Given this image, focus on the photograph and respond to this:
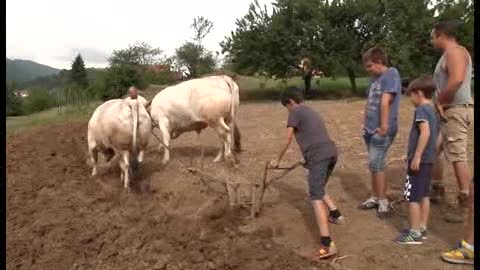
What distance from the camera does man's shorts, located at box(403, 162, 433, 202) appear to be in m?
4.57

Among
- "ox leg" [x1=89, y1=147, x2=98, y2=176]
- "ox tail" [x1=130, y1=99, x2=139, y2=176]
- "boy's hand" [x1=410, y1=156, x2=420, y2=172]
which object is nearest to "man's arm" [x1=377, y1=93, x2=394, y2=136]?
"boy's hand" [x1=410, y1=156, x2=420, y2=172]

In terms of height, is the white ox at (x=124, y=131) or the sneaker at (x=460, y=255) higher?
the white ox at (x=124, y=131)

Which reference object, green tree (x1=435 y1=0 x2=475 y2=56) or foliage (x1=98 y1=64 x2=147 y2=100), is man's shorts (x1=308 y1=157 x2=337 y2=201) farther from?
foliage (x1=98 y1=64 x2=147 y2=100)

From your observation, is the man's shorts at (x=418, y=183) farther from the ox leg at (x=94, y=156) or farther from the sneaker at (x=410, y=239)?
the ox leg at (x=94, y=156)

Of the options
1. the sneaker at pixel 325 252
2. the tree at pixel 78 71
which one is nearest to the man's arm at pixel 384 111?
the sneaker at pixel 325 252

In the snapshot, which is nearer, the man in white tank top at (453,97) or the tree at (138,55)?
the man in white tank top at (453,97)

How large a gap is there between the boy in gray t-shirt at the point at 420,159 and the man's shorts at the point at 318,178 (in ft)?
2.31

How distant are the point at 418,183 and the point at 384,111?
844 mm

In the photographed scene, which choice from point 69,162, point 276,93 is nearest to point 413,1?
point 276,93

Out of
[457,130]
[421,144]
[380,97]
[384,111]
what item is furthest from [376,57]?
[421,144]

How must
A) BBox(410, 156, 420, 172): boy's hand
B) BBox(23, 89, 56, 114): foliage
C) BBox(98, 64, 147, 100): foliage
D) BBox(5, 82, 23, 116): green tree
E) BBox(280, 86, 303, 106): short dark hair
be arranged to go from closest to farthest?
1. BBox(410, 156, 420, 172): boy's hand
2. BBox(280, 86, 303, 106): short dark hair
3. BBox(98, 64, 147, 100): foliage
4. BBox(5, 82, 23, 116): green tree
5. BBox(23, 89, 56, 114): foliage

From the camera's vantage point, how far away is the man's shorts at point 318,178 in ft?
15.6

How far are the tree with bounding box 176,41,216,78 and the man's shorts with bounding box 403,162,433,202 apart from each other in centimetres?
4137

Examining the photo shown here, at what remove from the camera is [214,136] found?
11.7 metres
